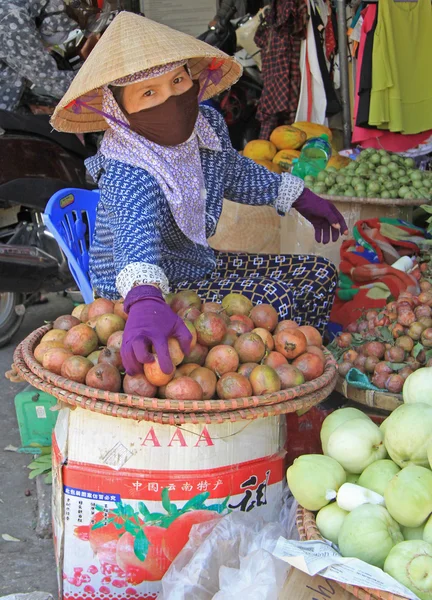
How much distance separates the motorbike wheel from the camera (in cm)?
402

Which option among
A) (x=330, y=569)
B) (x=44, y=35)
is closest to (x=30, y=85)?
(x=44, y=35)

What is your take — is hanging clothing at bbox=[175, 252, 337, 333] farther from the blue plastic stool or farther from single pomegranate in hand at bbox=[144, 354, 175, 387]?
single pomegranate in hand at bbox=[144, 354, 175, 387]

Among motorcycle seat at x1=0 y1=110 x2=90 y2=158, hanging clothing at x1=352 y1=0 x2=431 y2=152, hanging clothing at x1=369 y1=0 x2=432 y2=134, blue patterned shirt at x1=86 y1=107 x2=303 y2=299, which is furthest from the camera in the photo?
hanging clothing at x1=352 y1=0 x2=431 y2=152

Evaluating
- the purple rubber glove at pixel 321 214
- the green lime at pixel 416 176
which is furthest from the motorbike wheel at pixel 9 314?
the green lime at pixel 416 176

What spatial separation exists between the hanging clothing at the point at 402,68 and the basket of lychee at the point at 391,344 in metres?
2.67

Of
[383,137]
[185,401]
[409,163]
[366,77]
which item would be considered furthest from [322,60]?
[185,401]

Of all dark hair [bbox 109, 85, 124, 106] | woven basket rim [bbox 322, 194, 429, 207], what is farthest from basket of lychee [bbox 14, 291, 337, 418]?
woven basket rim [bbox 322, 194, 429, 207]

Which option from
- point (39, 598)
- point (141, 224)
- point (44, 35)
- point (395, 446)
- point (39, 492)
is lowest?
point (39, 492)

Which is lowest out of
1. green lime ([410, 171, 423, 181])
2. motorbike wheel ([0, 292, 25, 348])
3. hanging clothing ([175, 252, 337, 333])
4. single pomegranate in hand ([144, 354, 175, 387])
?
motorbike wheel ([0, 292, 25, 348])

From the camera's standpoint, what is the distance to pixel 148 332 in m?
1.58

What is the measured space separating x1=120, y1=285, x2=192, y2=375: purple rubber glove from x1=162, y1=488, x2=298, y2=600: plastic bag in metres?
0.48

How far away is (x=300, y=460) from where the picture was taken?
160 cm

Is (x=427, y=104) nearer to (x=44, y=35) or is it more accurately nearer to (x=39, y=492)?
(x=44, y=35)

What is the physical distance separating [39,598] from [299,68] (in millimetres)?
4926
